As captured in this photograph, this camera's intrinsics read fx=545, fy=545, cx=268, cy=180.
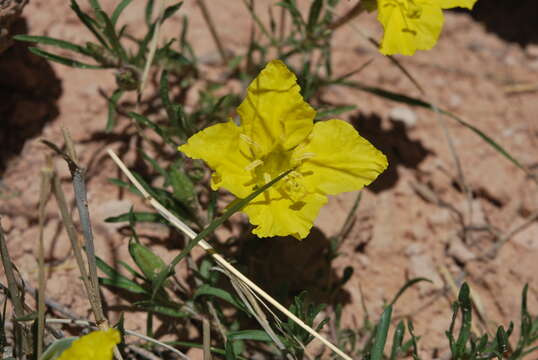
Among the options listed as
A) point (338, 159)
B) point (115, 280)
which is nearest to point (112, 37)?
point (115, 280)

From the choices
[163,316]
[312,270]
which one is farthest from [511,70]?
[163,316]

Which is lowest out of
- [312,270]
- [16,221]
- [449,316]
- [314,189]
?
[449,316]

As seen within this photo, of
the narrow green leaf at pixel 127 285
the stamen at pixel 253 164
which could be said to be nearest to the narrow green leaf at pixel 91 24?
the stamen at pixel 253 164

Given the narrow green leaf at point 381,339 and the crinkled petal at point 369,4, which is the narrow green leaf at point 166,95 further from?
the narrow green leaf at point 381,339

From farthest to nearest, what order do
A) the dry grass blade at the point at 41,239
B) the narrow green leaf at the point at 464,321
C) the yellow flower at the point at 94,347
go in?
the narrow green leaf at the point at 464,321 → the yellow flower at the point at 94,347 → the dry grass blade at the point at 41,239

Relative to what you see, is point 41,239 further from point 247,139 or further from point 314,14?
point 314,14

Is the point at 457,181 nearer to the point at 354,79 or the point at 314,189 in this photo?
the point at 354,79
